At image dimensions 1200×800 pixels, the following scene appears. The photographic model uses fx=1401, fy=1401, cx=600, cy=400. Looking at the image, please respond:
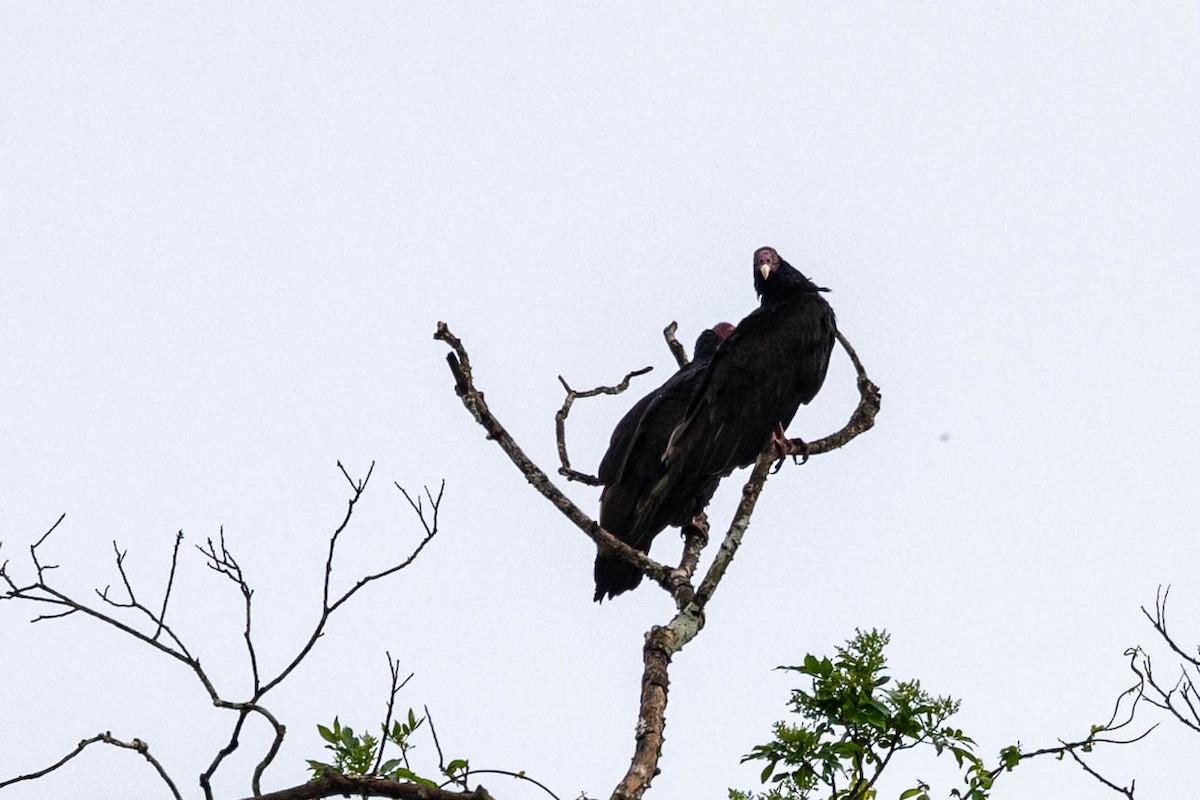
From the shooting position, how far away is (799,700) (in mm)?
3197

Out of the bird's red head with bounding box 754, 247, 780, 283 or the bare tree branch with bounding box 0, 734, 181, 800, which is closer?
the bare tree branch with bounding box 0, 734, 181, 800

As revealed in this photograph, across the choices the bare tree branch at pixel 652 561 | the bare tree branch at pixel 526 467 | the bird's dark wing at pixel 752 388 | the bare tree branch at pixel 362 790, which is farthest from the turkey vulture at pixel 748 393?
the bare tree branch at pixel 362 790

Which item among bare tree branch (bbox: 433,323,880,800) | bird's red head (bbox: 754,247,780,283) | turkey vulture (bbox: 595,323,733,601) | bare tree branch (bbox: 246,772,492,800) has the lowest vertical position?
bare tree branch (bbox: 246,772,492,800)

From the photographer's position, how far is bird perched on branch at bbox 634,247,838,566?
210 inches

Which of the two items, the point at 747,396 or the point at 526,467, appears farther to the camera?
the point at 747,396

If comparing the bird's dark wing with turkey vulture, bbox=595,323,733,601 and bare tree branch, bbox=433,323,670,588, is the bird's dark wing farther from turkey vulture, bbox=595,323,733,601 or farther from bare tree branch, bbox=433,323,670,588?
bare tree branch, bbox=433,323,670,588

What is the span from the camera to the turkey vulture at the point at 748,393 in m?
5.34

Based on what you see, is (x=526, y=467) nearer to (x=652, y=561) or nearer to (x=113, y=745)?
(x=652, y=561)

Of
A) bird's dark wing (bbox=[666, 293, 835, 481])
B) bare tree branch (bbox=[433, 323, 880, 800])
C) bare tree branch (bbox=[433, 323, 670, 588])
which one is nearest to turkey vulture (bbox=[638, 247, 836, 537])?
bird's dark wing (bbox=[666, 293, 835, 481])

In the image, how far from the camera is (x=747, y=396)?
545 centimetres

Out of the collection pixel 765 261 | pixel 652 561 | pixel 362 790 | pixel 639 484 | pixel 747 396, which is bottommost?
pixel 362 790

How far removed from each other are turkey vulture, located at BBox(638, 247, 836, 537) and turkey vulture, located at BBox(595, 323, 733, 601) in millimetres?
57

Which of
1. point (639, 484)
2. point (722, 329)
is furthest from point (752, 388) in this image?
point (722, 329)

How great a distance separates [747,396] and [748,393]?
13mm
